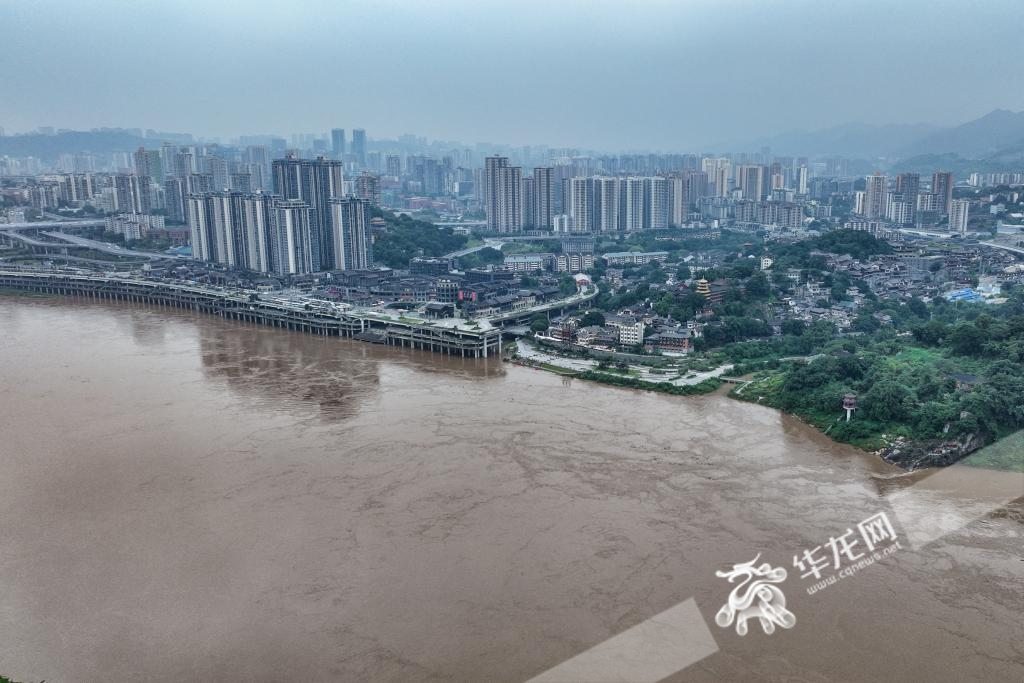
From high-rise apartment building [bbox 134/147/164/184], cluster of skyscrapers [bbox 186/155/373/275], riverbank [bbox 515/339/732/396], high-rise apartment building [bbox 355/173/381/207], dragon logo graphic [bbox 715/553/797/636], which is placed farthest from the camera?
high-rise apartment building [bbox 134/147/164/184]

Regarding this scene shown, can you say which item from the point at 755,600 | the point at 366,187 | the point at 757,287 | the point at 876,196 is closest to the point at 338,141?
the point at 366,187

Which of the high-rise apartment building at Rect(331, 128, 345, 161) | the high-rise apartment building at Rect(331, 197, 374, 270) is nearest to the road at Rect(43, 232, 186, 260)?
the high-rise apartment building at Rect(331, 197, 374, 270)

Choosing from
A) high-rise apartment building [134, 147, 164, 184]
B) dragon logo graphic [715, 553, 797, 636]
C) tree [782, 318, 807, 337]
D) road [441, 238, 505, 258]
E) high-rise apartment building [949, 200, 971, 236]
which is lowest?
dragon logo graphic [715, 553, 797, 636]

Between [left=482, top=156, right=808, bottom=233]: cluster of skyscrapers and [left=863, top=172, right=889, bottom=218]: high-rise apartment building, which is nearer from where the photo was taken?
[left=482, top=156, right=808, bottom=233]: cluster of skyscrapers

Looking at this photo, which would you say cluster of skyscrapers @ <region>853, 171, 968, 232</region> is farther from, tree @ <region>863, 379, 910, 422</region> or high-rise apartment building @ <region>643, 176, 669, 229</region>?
tree @ <region>863, 379, 910, 422</region>

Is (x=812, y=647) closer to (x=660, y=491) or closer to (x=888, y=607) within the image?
(x=888, y=607)

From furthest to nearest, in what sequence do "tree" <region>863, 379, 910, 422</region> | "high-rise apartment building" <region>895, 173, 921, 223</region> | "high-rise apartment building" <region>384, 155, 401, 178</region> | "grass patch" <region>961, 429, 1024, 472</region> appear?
"high-rise apartment building" <region>384, 155, 401, 178</region> < "high-rise apartment building" <region>895, 173, 921, 223</region> < "tree" <region>863, 379, 910, 422</region> < "grass patch" <region>961, 429, 1024, 472</region>

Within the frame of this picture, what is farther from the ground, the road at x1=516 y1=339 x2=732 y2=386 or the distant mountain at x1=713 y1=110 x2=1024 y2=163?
the distant mountain at x1=713 y1=110 x2=1024 y2=163

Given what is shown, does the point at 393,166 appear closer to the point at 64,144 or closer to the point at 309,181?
the point at 309,181
